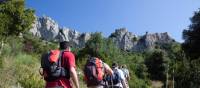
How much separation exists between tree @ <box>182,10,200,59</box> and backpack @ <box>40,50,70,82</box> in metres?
31.0

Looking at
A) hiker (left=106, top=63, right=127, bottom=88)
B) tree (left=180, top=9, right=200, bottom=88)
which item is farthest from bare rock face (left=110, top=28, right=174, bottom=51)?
hiker (left=106, top=63, right=127, bottom=88)

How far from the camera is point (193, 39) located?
40406 mm

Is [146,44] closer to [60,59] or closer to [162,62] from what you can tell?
[162,62]

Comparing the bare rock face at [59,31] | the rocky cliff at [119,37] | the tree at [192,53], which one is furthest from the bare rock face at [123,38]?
the tree at [192,53]

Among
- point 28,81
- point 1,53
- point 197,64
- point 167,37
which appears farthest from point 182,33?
point 167,37

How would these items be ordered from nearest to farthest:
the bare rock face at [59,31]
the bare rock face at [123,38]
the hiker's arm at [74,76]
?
the hiker's arm at [74,76], the bare rock face at [123,38], the bare rock face at [59,31]

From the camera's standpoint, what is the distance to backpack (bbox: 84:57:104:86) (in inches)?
433

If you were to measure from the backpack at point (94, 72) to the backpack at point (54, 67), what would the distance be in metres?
2.44

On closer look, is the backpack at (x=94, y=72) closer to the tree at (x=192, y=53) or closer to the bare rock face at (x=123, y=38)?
the tree at (x=192, y=53)

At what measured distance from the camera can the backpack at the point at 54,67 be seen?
8.54m

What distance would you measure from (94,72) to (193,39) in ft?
99.2

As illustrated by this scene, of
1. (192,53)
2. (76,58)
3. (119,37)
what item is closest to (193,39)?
(192,53)

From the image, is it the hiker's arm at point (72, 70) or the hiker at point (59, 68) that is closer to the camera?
the hiker's arm at point (72, 70)

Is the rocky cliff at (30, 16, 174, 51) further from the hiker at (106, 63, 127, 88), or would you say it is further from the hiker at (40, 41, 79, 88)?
the hiker at (40, 41, 79, 88)
